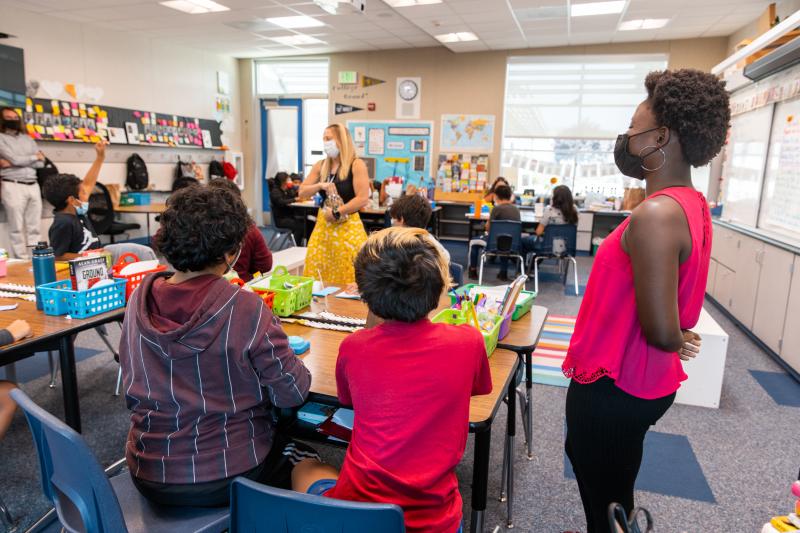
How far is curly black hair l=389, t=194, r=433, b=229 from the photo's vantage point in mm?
2918

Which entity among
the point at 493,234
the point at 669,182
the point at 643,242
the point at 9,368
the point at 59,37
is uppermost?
the point at 59,37

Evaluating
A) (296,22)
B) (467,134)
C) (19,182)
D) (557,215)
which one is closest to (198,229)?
(557,215)

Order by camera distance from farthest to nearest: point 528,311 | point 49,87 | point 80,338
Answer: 1. point 49,87
2. point 80,338
3. point 528,311

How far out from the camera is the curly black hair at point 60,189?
3035mm

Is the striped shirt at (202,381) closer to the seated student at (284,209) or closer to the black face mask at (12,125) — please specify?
the seated student at (284,209)

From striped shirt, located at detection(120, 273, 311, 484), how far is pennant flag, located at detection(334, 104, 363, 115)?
27.5 feet

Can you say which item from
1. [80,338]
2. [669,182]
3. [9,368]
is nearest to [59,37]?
[80,338]

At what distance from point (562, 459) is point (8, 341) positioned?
227cm

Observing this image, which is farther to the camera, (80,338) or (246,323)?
(80,338)

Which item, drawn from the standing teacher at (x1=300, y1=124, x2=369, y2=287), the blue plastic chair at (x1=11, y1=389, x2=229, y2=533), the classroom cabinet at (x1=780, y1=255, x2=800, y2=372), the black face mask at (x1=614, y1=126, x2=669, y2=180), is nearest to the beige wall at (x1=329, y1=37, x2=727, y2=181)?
the classroom cabinet at (x1=780, y1=255, x2=800, y2=372)

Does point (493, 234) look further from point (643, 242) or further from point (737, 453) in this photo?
point (643, 242)

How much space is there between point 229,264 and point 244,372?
32 cm

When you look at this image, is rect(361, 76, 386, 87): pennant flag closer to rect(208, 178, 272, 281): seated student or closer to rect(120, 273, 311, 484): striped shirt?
rect(208, 178, 272, 281): seated student

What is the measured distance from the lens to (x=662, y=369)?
1209 mm
